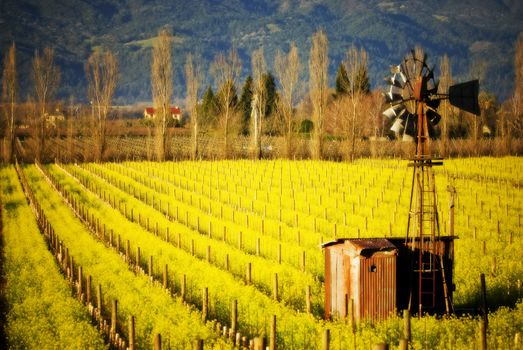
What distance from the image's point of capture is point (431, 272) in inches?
514

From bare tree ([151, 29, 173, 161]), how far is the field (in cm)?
1527

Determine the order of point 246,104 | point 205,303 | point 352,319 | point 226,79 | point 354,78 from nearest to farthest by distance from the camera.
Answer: point 352,319 < point 205,303 < point 354,78 < point 226,79 < point 246,104

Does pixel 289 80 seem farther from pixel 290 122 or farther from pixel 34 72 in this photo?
pixel 34 72

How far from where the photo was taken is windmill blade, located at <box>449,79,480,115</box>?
45.2ft

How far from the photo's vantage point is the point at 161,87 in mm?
57969

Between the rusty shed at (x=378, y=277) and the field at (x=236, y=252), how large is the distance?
0.46 meters

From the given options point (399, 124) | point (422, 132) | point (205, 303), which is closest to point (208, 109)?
point (399, 124)

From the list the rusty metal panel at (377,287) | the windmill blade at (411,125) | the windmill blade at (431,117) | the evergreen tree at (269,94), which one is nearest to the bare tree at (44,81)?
the evergreen tree at (269,94)

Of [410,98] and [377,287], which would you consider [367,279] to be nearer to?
[377,287]

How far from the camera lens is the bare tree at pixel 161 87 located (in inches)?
2232

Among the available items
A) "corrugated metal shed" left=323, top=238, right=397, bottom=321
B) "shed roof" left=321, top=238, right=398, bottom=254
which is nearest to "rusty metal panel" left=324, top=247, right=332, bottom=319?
"corrugated metal shed" left=323, top=238, right=397, bottom=321

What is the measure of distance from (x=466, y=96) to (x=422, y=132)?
137cm

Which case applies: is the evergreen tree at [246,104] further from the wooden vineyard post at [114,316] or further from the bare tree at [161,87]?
the wooden vineyard post at [114,316]

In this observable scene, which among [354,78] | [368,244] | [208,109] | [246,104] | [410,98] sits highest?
[354,78]
